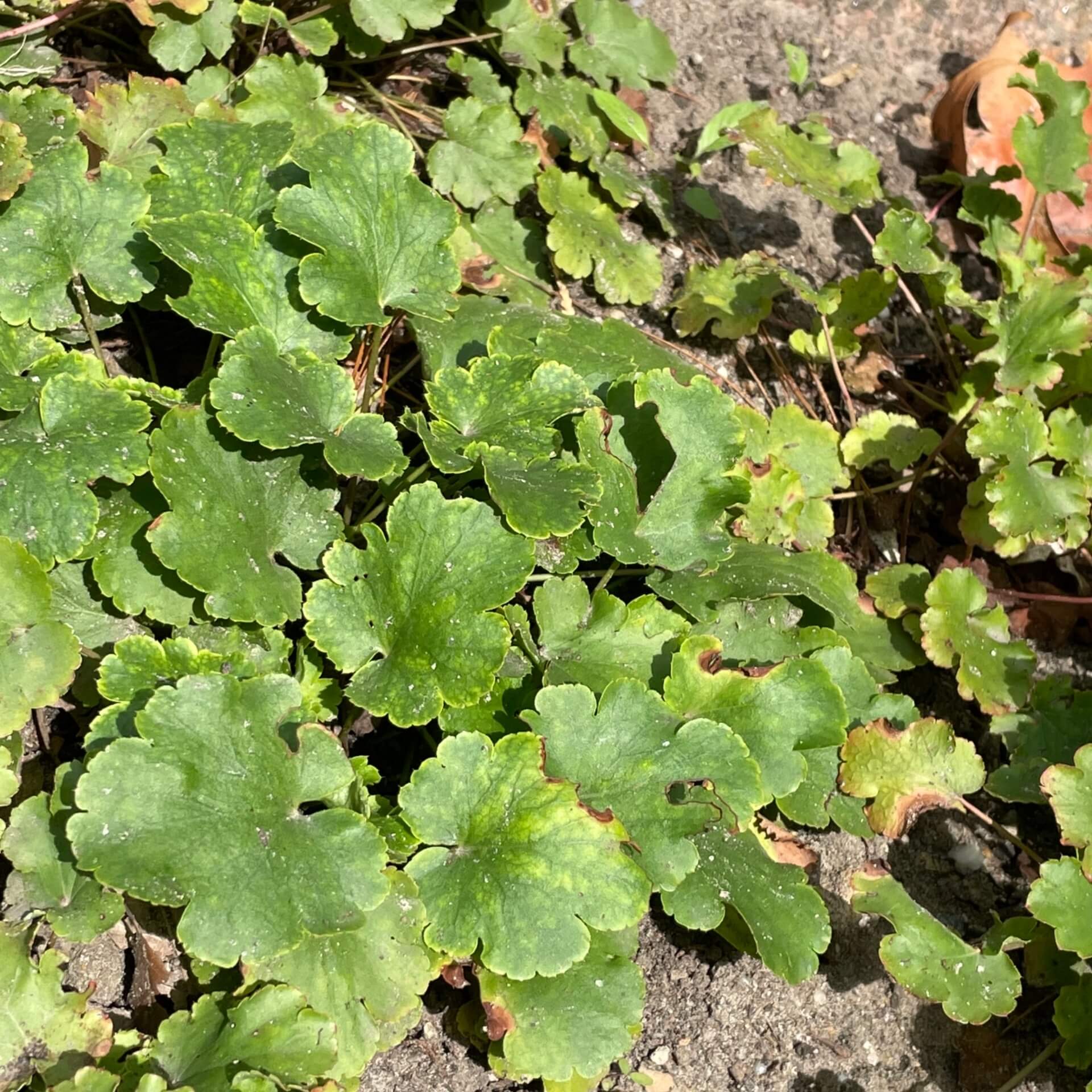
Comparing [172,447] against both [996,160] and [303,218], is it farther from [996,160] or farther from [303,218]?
[996,160]

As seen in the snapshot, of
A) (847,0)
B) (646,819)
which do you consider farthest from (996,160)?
(646,819)

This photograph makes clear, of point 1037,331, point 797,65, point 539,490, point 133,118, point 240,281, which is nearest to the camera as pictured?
point 539,490

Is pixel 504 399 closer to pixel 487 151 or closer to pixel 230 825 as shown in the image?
pixel 230 825

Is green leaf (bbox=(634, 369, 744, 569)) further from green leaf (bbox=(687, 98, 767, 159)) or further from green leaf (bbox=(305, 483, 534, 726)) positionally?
green leaf (bbox=(687, 98, 767, 159))

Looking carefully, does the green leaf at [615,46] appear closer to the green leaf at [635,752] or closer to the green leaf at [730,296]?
the green leaf at [730,296]

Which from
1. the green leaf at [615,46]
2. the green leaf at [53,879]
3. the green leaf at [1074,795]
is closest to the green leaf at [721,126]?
the green leaf at [615,46]

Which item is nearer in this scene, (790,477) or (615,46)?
(790,477)

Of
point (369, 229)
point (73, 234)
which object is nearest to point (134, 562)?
point (73, 234)
